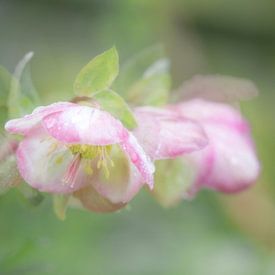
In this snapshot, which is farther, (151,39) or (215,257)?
(151,39)

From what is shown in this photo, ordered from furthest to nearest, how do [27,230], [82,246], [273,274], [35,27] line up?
[35,27]
[273,274]
[82,246]
[27,230]

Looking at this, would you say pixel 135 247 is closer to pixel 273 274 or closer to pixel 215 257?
pixel 215 257

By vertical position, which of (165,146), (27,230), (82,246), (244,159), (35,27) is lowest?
(35,27)

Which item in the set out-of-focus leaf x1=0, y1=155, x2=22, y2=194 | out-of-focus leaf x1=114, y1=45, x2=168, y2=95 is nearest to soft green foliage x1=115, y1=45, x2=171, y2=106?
out-of-focus leaf x1=114, y1=45, x2=168, y2=95

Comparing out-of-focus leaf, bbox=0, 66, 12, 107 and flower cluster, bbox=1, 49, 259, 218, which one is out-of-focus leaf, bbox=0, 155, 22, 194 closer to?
flower cluster, bbox=1, 49, 259, 218

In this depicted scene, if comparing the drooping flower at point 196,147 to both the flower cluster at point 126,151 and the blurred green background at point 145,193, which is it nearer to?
the flower cluster at point 126,151

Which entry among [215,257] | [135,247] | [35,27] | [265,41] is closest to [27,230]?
[135,247]

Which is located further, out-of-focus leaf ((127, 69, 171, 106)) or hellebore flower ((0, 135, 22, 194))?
out-of-focus leaf ((127, 69, 171, 106))

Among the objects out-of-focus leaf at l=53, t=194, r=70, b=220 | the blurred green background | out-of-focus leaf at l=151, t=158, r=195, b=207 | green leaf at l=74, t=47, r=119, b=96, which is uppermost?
green leaf at l=74, t=47, r=119, b=96
